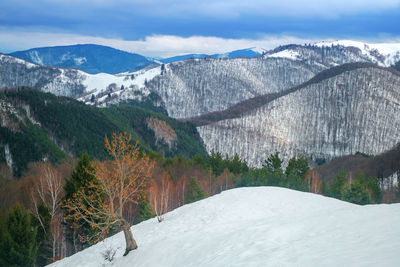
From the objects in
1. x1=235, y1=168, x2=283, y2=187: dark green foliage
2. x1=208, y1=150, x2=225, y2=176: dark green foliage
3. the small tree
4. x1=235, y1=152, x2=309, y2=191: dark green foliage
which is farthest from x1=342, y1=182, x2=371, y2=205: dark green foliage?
the small tree

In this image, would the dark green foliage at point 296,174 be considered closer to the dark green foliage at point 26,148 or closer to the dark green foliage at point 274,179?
the dark green foliage at point 274,179

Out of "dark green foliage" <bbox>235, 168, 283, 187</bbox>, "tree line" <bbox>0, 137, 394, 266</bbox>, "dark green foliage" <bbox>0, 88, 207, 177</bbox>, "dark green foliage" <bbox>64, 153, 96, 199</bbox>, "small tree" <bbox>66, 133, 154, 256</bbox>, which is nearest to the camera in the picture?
"small tree" <bbox>66, 133, 154, 256</bbox>

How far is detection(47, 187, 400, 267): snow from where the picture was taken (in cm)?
1389

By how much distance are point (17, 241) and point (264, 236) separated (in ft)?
88.4

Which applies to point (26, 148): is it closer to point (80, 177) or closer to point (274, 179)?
point (274, 179)

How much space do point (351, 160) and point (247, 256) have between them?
4444 inches

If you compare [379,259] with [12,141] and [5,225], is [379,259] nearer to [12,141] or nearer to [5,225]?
[5,225]

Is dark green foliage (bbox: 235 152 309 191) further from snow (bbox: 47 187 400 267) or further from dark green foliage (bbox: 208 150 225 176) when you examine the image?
snow (bbox: 47 187 400 267)

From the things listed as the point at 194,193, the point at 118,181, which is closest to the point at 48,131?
the point at 194,193

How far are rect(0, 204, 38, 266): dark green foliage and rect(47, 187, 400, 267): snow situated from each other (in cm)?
998

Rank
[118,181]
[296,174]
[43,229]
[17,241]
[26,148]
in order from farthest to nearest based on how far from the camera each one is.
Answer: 1. [26,148]
2. [296,174]
3. [43,229]
4. [17,241]
5. [118,181]

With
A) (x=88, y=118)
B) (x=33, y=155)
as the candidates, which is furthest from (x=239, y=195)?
(x=88, y=118)

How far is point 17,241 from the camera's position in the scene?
3294cm

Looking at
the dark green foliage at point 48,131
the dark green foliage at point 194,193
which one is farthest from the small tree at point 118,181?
the dark green foliage at point 48,131
